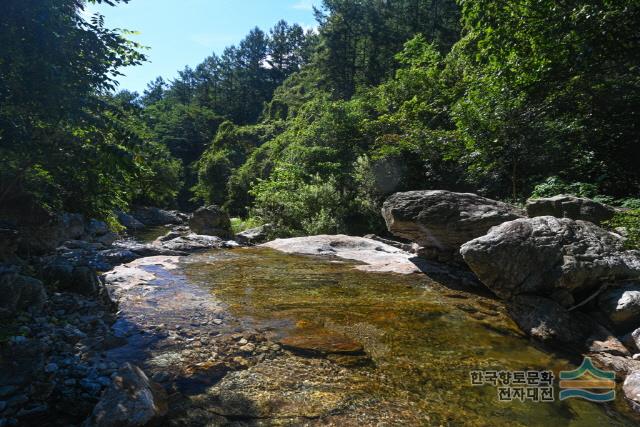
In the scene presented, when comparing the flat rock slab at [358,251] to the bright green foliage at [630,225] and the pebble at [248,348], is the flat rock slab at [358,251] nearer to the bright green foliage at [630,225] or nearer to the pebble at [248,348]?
the bright green foliage at [630,225]

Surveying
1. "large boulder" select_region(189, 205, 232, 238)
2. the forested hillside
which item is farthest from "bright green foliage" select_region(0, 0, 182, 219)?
"large boulder" select_region(189, 205, 232, 238)

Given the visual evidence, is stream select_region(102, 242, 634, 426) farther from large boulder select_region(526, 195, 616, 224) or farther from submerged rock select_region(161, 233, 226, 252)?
submerged rock select_region(161, 233, 226, 252)

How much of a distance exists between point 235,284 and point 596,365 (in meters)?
7.66

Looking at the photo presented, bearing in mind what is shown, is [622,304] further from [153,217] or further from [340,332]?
[153,217]

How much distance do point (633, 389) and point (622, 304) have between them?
194cm

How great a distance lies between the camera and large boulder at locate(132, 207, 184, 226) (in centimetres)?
3733

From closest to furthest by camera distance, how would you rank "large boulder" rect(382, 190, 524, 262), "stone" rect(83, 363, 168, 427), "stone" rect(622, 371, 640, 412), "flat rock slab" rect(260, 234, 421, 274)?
"stone" rect(83, 363, 168, 427) < "stone" rect(622, 371, 640, 412) < "large boulder" rect(382, 190, 524, 262) < "flat rock slab" rect(260, 234, 421, 274)

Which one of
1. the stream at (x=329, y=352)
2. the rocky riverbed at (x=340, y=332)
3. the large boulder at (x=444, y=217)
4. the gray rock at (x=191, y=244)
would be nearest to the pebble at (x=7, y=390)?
the rocky riverbed at (x=340, y=332)

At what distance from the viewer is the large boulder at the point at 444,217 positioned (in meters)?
10.2

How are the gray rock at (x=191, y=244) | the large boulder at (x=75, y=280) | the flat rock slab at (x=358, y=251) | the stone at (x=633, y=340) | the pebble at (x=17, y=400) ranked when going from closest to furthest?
1. the pebble at (x=17, y=400)
2. the stone at (x=633, y=340)
3. the large boulder at (x=75, y=280)
4. the flat rock slab at (x=358, y=251)
5. the gray rock at (x=191, y=244)

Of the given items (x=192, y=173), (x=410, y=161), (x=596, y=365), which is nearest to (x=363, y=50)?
(x=192, y=173)

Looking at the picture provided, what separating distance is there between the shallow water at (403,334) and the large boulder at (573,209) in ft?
9.31

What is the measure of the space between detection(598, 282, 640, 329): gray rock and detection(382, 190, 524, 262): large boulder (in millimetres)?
3398

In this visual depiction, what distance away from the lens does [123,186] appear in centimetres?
804
